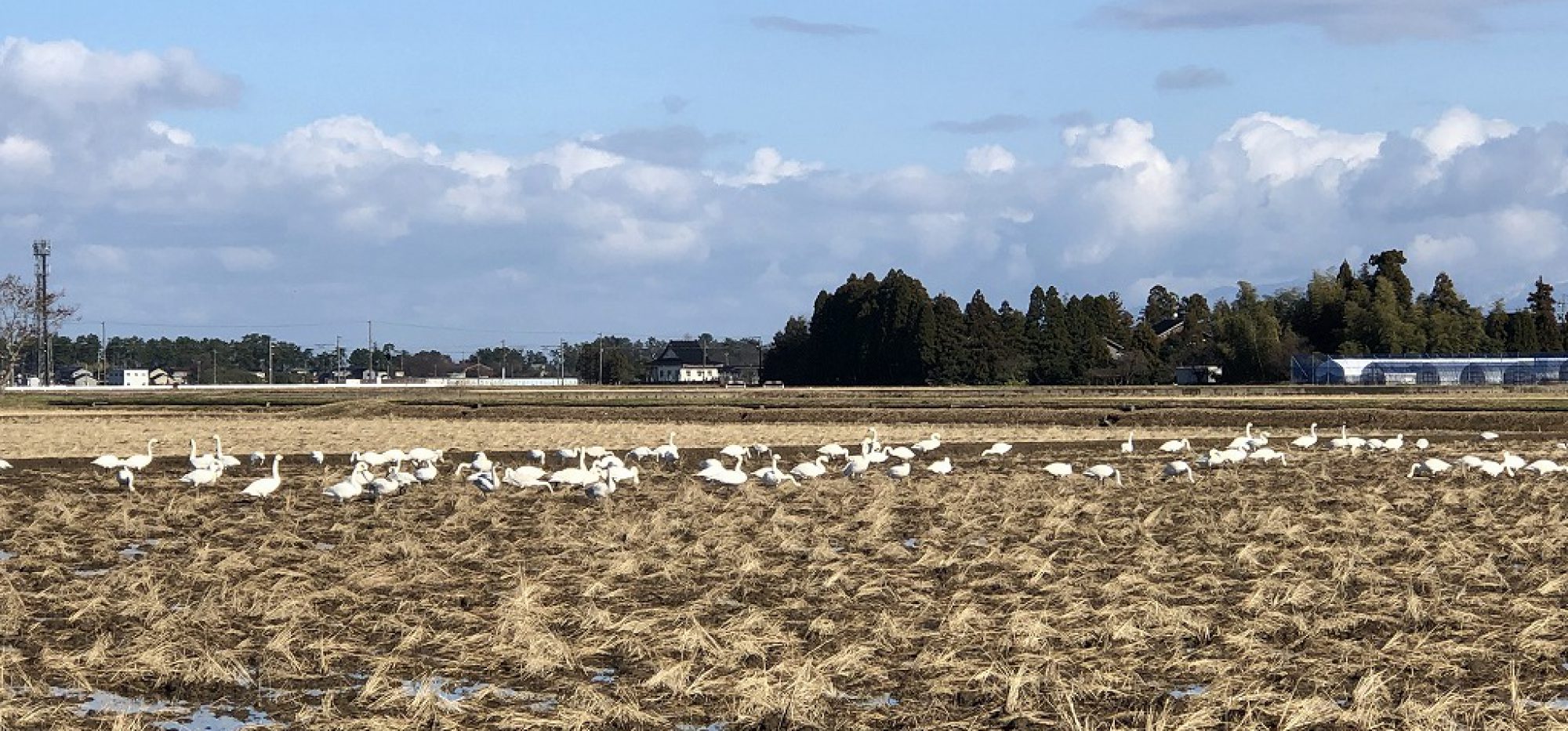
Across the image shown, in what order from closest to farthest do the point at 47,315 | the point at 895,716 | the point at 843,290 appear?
1. the point at 895,716
2. the point at 47,315
3. the point at 843,290

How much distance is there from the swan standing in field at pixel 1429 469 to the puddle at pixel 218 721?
23.2 meters

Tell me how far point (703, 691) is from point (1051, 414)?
43305 mm

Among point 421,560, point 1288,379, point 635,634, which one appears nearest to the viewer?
point 635,634

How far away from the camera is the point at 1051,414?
177 feet

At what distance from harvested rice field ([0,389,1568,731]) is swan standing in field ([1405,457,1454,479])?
2.03 ft

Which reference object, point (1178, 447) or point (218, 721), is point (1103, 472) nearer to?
point (1178, 447)

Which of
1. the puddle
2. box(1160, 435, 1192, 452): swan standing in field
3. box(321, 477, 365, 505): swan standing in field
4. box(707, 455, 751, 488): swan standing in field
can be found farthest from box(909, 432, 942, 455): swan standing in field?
the puddle

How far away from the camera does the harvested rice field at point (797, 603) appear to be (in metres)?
11.0

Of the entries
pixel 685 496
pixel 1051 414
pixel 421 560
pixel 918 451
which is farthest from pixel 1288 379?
pixel 421 560

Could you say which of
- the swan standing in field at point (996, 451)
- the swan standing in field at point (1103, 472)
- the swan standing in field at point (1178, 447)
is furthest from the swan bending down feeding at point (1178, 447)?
the swan standing in field at point (1103, 472)

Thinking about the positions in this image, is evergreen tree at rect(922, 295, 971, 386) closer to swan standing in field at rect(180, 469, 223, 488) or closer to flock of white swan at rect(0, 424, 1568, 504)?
flock of white swan at rect(0, 424, 1568, 504)

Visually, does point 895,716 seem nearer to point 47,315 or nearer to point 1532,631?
point 1532,631

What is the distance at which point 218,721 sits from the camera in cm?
1066

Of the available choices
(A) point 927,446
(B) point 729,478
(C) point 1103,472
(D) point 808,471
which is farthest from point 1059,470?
(A) point 927,446
